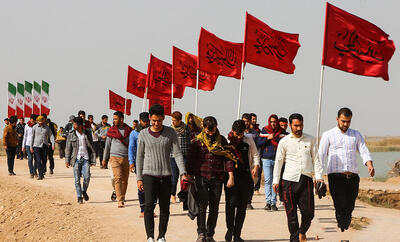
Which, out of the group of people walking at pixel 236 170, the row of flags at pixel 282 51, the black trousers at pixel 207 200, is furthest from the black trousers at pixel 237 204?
the row of flags at pixel 282 51

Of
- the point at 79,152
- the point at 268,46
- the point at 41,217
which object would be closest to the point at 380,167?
the point at 268,46

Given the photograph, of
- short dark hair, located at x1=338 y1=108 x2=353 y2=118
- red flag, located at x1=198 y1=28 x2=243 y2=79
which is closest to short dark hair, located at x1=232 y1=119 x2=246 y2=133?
short dark hair, located at x1=338 y1=108 x2=353 y2=118

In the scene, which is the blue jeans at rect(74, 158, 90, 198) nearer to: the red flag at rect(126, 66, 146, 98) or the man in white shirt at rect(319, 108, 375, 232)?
the man in white shirt at rect(319, 108, 375, 232)

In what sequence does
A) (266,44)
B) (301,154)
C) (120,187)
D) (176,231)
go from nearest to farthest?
1. (301,154)
2. (176,231)
3. (120,187)
4. (266,44)

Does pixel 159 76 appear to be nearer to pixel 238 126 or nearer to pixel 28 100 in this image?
pixel 28 100

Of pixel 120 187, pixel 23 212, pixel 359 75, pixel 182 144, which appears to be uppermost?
pixel 359 75

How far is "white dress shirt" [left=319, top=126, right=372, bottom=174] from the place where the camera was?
26.2 feet

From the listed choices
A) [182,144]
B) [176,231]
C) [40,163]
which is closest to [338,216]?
[176,231]

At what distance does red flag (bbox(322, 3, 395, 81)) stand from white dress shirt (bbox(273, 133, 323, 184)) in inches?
278

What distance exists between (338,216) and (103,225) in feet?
14.1

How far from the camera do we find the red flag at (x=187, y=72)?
23078mm

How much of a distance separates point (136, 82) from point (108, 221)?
20603mm

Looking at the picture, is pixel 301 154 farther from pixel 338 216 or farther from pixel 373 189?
pixel 373 189

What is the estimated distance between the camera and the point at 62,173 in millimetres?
21625
